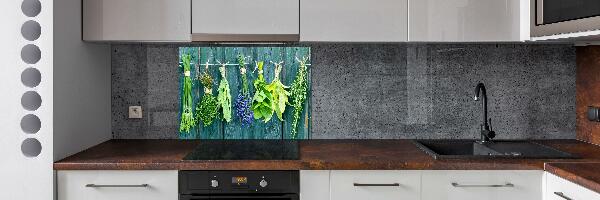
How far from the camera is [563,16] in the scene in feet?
8.04

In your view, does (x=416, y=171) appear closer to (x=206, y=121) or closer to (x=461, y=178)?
(x=461, y=178)

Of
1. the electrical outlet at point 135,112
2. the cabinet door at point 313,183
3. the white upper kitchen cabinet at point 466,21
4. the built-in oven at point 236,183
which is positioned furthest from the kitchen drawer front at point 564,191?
the electrical outlet at point 135,112

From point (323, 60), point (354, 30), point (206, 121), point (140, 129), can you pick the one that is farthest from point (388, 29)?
point (140, 129)

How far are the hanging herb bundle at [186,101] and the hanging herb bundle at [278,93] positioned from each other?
0.40 metres

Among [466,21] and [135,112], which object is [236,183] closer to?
[135,112]

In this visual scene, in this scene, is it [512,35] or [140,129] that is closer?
[512,35]

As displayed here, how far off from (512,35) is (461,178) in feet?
2.45

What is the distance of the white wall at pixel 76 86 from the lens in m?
2.52

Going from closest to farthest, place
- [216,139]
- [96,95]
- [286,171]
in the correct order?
[286,171] → [96,95] → [216,139]

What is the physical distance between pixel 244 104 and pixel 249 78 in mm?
134
